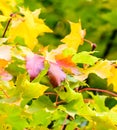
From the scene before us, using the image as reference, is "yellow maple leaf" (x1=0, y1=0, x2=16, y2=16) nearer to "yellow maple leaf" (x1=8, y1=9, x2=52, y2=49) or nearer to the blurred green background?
"yellow maple leaf" (x1=8, y1=9, x2=52, y2=49)

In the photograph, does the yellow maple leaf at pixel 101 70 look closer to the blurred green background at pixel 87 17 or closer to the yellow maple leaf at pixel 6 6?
the yellow maple leaf at pixel 6 6

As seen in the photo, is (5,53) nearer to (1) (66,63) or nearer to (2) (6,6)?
(1) (66,63)

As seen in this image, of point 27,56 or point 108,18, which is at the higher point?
point 27,56

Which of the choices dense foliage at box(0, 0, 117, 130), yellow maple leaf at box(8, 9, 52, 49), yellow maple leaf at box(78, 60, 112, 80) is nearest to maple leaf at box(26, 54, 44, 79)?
dense foliage at box(0, 0, 117, 130)

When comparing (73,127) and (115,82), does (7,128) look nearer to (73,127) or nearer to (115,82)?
(73,127)

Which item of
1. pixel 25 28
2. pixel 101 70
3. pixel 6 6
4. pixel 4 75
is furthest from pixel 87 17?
pixel 4 75

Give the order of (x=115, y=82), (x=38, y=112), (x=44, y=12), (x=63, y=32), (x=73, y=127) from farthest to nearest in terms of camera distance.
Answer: (x=63, y=32) → (x=44, y=12) → (x=115, y=82) → (x=73, y=127) → (x=38, y=112)

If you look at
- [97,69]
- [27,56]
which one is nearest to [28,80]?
[27,56]

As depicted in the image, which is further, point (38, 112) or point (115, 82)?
point (115, 82)
